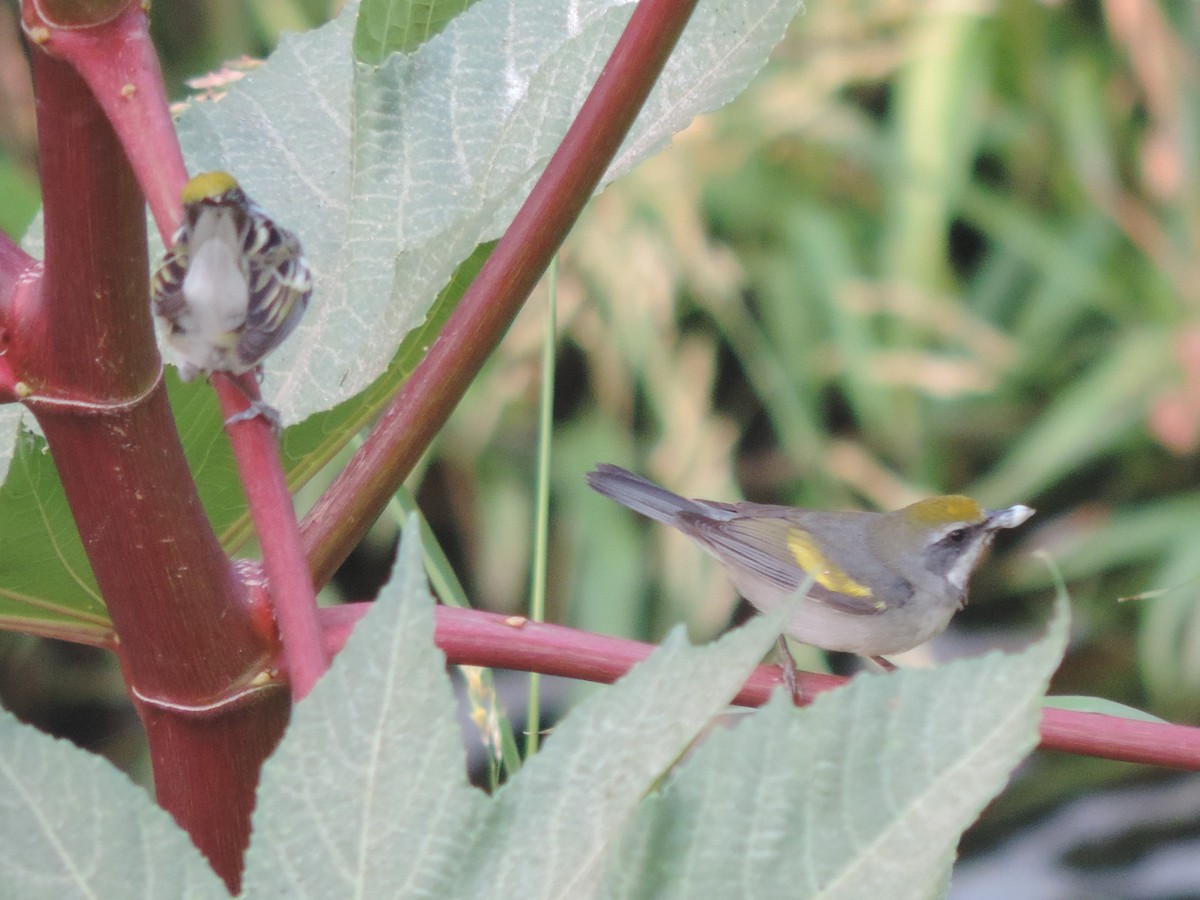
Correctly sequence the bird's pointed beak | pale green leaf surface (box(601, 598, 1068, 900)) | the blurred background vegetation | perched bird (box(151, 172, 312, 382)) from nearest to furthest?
pale green leaf surface (box(601, 598, 1068, 900))
perched bird (box(151, 172, 312, 382))
the bird's pointed beak
the blurred background vegetation

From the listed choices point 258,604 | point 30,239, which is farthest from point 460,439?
point 258,604

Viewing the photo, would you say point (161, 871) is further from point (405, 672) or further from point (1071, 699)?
point (1071, 699)

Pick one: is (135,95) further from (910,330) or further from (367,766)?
(910,330)

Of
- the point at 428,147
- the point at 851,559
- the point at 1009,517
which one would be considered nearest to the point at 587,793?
the point at 428,147

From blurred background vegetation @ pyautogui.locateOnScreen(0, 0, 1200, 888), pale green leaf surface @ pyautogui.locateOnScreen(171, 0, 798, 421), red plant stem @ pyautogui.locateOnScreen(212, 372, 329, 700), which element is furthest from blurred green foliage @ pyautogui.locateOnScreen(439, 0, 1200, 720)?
red plant stem @ pyautogui.locateOnScreen(212, 372, 329, 700)

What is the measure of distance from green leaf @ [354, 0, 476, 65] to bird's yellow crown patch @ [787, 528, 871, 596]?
879mm

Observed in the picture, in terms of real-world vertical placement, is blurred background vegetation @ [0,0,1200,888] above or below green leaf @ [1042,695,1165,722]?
below

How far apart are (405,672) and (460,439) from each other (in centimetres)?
210

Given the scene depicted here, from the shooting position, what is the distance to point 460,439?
91.7 inches

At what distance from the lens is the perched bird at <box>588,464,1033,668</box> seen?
1.24 metres

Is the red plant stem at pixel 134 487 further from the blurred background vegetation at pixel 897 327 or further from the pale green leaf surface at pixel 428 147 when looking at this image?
the blurred background vegetation at pixel 897 327

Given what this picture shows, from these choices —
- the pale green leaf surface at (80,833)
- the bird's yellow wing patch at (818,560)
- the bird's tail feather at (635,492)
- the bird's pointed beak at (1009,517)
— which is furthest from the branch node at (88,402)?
the bird's yellow wing patch at (818,560)

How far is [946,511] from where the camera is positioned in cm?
127

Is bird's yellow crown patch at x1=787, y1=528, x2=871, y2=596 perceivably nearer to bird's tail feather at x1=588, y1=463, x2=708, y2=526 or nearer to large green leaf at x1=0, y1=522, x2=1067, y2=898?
bird's tail feather at x1=588, y1=463, x2=708, y2=526
